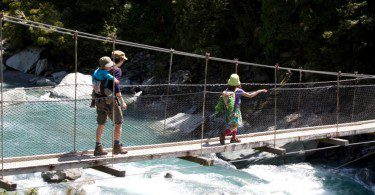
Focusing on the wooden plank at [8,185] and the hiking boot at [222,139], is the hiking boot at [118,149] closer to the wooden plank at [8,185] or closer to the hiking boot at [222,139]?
the wooden plank at [8,185]

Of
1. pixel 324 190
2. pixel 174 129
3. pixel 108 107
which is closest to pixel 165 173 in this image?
pixel 174 129

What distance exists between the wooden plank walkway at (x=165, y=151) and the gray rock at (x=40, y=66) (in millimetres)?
14473

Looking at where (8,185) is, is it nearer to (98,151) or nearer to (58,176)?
(98,151)

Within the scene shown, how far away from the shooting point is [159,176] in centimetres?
1105

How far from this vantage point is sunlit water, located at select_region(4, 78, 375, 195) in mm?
10297

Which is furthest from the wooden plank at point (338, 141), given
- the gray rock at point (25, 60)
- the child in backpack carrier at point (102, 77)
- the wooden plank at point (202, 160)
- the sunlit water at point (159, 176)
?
the gray rock at point (25, 60)

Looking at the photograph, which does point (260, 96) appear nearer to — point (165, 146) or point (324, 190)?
point (324, 190)

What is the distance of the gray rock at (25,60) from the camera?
21.7 meters

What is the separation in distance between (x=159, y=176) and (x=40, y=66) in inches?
452

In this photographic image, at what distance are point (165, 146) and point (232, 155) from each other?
5508 millimetres

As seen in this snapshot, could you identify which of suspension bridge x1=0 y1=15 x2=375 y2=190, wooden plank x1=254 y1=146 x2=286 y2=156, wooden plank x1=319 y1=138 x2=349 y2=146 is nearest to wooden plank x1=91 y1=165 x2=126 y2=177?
suspension bridge x1=0 y1=15 x2=375 y2=190

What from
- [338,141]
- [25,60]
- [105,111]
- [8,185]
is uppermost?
[105,111]

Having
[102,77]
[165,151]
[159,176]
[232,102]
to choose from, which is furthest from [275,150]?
[159,176]

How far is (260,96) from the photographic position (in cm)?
1189
